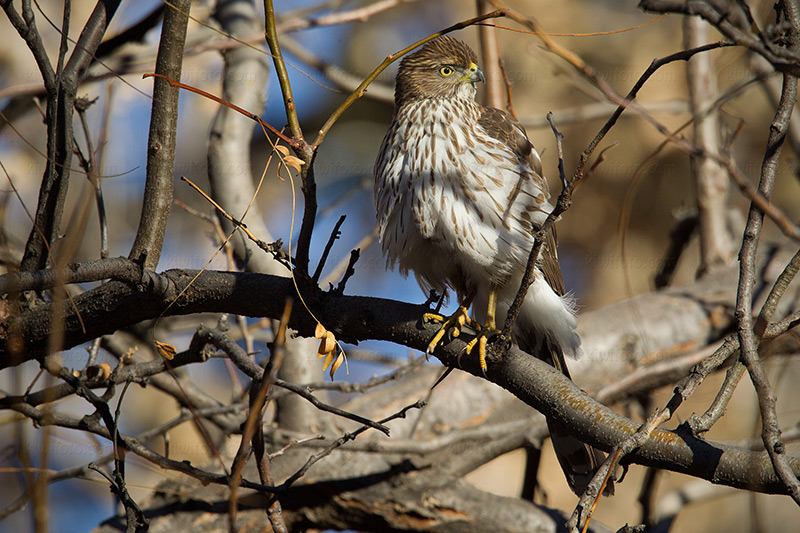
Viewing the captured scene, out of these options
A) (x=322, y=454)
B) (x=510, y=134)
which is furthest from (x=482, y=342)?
(x=510, y=134)

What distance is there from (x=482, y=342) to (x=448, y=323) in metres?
0.24

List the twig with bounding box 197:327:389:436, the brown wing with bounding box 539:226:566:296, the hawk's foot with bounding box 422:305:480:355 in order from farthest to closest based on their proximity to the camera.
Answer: the brown wing with bounding box 539:226:566:296 → the hawk's foot with bounding box 422:305:480:355 → the twig with bounding box 197:327:389:436

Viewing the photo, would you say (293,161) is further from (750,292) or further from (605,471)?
(750,292)

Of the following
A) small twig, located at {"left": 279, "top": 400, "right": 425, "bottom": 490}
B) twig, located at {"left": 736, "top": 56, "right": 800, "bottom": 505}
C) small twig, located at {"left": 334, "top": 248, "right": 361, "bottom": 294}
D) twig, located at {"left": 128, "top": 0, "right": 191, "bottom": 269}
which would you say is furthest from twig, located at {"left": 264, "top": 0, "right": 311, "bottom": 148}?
twig, located at {"left": 736, "top": 56, "right": 800, "bottom": 505}

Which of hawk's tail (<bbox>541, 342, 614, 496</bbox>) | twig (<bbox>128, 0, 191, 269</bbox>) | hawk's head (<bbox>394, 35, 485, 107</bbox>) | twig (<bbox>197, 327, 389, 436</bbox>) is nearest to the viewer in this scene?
twig (<bbox>197, 327, 389, 436</bbox>)

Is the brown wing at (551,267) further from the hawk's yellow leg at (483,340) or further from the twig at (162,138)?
the twig at (162,138)

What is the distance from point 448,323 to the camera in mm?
2592

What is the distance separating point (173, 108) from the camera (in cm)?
230

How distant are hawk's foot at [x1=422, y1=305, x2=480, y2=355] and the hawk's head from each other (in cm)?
118

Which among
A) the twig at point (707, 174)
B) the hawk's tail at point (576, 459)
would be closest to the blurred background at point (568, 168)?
the twig at point (707, 174)

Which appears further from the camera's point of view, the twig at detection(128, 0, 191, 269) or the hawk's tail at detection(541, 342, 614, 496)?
the hawk's tail at detection(541, 342, 614, 496)

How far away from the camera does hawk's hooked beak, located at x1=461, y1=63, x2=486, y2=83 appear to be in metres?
3.58

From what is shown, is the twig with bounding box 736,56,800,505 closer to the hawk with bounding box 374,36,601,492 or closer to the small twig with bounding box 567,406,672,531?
the small twig with bounding box 567,406,672,531

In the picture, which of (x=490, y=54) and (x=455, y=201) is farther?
(x=490, y=54)
